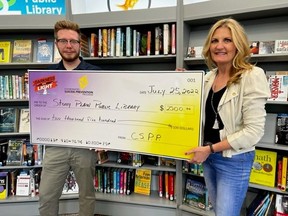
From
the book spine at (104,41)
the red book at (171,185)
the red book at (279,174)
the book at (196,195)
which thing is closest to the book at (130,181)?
the red book at (171,185)

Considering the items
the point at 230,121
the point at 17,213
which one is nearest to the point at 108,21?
the point at 230,121

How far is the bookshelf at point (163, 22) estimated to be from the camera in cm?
190

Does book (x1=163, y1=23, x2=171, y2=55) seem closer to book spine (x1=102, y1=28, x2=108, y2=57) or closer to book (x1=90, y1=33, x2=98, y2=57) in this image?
book spine (x1=102, y1=28, x2=108, y2=57)

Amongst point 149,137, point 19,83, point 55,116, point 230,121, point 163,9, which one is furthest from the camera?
point 19,83

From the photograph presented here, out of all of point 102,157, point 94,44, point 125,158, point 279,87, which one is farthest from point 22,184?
point 279,87

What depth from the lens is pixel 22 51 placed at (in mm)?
2355

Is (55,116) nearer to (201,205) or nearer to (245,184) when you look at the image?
(245,184)

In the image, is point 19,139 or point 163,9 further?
point 19,139

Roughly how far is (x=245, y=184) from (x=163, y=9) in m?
1.59

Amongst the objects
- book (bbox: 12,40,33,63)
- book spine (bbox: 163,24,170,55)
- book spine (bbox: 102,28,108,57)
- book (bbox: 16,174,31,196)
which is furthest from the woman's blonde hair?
book (bbox: 16,174,31,196)

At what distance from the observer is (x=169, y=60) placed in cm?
234

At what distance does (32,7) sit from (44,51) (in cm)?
49

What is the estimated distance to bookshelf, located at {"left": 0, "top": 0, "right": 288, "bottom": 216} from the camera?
6.22 feet

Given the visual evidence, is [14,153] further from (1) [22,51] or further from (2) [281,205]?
(2) [281,205]
